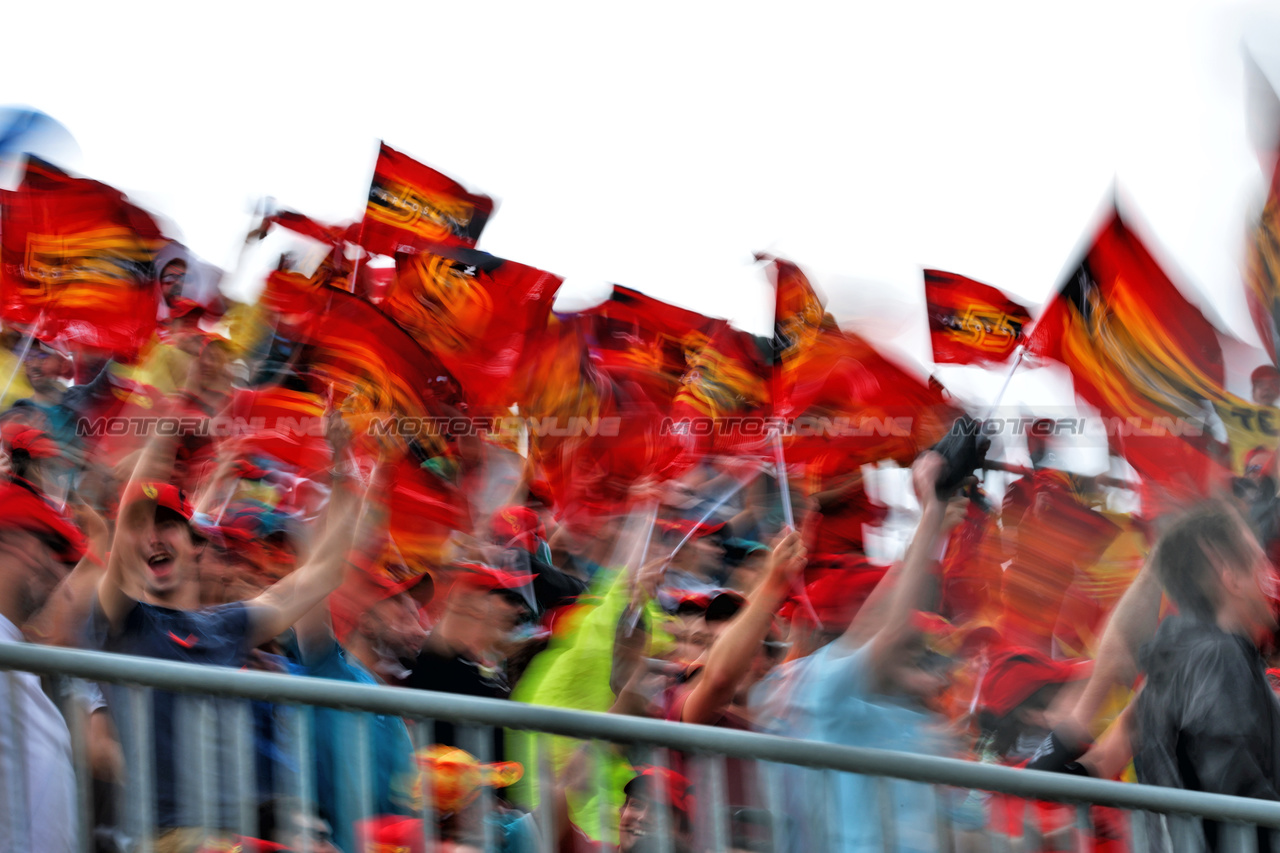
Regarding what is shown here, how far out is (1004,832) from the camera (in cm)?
258

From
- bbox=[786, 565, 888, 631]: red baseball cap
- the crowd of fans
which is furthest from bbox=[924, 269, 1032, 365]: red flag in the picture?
bbox=[786, 565, 888, 631]: red baseball cap

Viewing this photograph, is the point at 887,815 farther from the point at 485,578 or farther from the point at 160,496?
the point at 160,496

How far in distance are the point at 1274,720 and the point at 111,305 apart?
16.7 feet

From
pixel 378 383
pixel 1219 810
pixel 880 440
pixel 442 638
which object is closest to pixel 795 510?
pixel 880 440

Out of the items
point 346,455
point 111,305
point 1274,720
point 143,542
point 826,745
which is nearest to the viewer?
point 826,745

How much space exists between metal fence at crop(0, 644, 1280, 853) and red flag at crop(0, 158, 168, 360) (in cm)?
394

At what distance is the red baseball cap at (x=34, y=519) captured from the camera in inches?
130

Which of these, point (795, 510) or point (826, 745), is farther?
point (795, 510)

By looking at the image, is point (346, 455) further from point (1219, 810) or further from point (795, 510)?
point (795, 510)

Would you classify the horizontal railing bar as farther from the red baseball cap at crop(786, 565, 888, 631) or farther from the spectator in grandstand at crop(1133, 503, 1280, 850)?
the red baseball cap at crop(786, 565, 888, 631)

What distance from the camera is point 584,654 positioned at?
13.5ft

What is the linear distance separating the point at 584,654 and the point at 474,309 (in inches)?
156

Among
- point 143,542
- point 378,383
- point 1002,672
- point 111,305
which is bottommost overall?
point 1002,672

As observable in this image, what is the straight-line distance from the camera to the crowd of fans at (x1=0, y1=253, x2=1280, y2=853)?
2.54 m
